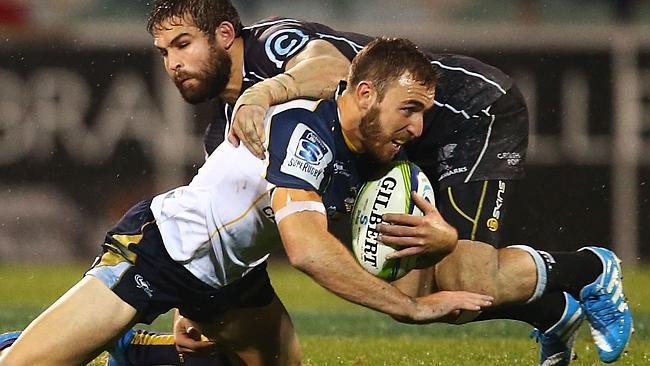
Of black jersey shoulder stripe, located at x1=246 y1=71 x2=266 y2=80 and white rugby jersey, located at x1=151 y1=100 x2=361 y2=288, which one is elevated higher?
black jersey shoulder stripe, located at x1=246 y1=71 x2=266 y2=80

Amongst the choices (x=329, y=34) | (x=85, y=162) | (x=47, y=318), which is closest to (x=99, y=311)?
(x=47, y=318)

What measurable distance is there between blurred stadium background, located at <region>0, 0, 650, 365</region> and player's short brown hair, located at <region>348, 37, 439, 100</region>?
8.67 m

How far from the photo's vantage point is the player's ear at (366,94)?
4883 millimetres

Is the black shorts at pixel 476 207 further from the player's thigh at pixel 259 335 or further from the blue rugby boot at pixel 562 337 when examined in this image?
the player's thigh at pixel 259 335

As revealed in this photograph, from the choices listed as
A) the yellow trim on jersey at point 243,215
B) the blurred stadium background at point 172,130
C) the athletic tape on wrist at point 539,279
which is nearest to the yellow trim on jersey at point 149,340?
the yellow trim on jersey at point 243,215

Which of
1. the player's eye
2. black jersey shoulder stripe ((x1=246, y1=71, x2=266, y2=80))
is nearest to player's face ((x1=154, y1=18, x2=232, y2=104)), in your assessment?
black jersey shoulder stripe ((x1=246, y1=71, x2=266, y2=80))

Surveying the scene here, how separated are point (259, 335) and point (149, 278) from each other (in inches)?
25.1

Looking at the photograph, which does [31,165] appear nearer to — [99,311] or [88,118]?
[88,118]

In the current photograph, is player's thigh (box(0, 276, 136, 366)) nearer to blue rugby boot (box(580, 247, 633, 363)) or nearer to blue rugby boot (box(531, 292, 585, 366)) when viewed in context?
blue rugby boot (box(531, 292, 585, 366))

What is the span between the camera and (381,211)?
491cm

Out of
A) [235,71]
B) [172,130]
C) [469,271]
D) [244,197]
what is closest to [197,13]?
[235,71]

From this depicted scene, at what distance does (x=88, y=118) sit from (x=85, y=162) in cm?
47

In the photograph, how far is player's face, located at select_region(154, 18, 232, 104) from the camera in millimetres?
5754

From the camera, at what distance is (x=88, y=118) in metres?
13.8
